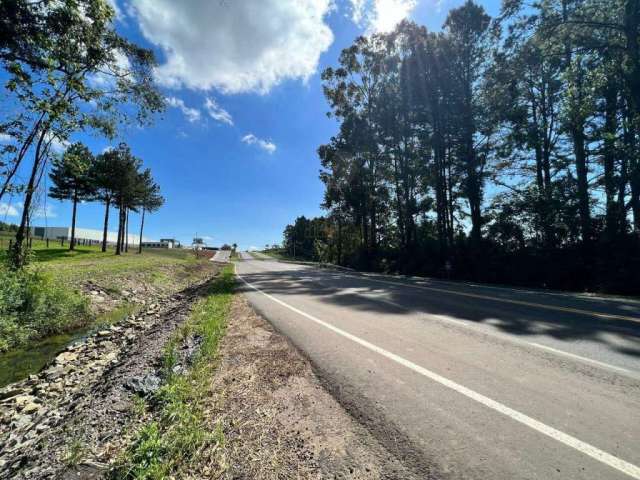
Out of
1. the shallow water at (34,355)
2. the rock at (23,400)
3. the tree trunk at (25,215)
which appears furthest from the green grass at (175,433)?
the tree trunk at (25,215)

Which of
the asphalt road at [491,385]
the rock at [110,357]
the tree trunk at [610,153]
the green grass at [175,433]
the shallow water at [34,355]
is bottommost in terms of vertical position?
the shallow water at [34,355]

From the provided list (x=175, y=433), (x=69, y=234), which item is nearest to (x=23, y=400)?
(x=175, y=433)

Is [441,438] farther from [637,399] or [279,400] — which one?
[637,399]

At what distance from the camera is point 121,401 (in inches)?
139

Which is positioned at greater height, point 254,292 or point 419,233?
point 419,233

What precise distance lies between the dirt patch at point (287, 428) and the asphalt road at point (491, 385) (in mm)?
194

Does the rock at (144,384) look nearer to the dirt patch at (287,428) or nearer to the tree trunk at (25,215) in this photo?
the dirt patch at (287,428)

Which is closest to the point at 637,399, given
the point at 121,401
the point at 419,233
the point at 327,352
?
the point at 327,352

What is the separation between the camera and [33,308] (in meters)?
8.22

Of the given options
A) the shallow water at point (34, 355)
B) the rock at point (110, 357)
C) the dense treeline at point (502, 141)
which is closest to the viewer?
the shallow water at point (34, 355)

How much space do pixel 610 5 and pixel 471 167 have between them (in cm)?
958

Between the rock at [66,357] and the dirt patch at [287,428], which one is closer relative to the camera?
the dirt patch at [287,428]

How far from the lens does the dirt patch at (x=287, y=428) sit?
2121mm

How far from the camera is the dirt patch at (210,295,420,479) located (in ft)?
6.96
